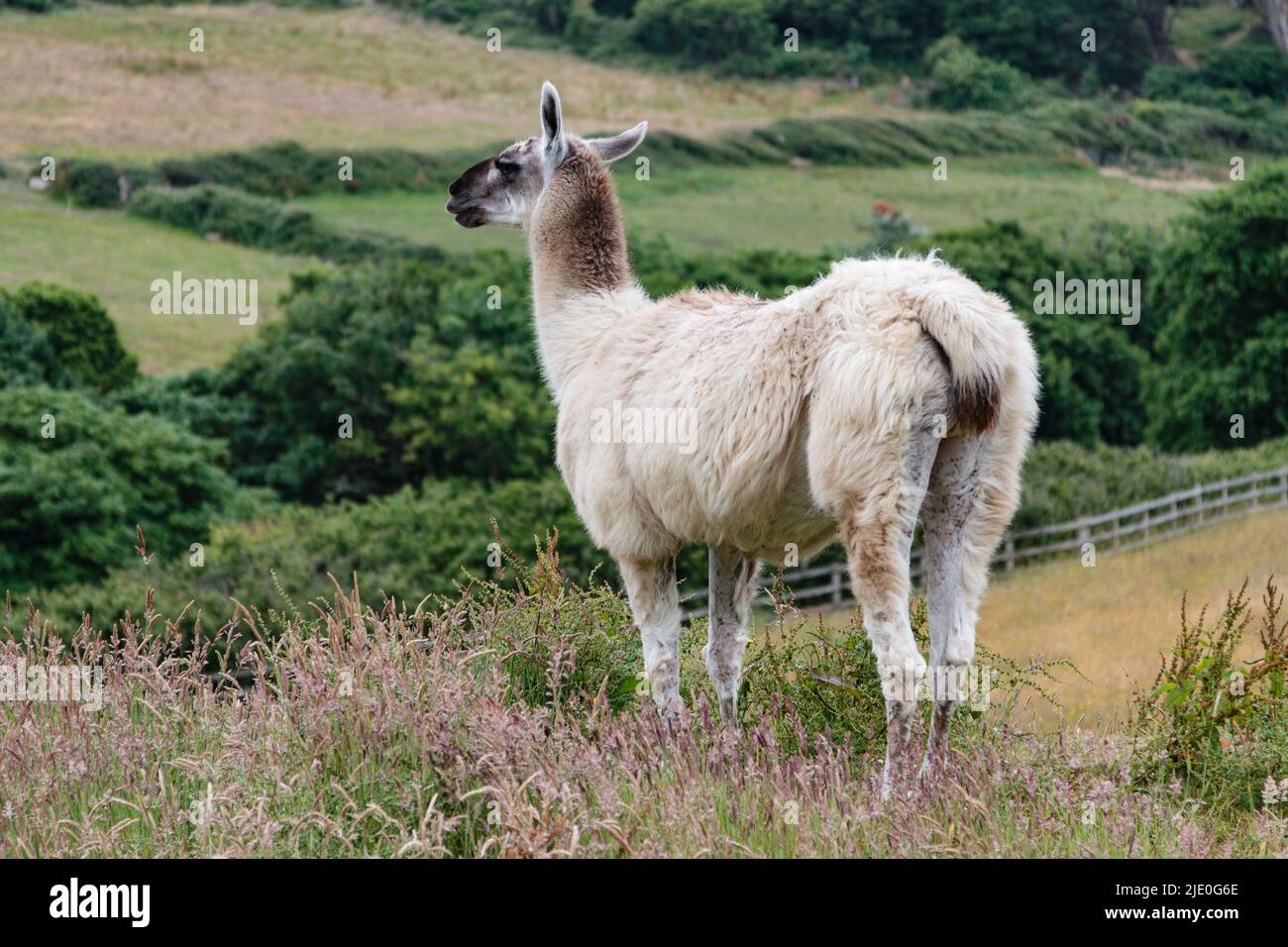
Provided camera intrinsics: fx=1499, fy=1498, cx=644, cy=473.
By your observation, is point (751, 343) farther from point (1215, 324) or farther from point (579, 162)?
point (1215, 324)

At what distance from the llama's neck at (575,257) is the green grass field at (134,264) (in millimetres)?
51268

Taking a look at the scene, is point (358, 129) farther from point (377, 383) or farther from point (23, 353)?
point (23, 353)

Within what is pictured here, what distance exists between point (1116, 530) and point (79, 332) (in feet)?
123

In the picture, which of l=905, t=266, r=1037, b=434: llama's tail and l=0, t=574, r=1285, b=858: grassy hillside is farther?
l=905, t=266, r=1037, b=434: llama's tail

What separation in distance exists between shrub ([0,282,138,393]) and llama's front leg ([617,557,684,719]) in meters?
50.1

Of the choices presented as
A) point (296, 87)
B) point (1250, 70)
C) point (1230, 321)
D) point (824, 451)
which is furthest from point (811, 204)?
point (824, 451)

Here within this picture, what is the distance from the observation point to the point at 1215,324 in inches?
2195

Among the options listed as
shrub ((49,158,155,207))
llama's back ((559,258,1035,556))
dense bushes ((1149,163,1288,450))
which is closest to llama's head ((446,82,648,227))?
llama's back ((559,258,1035,556))

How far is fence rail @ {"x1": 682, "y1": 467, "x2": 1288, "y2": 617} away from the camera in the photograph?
34938 millimetres

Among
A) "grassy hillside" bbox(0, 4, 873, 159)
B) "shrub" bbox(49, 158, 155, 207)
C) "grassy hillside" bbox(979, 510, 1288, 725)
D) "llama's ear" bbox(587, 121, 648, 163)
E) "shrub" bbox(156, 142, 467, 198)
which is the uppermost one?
"grassy hillside" bbox(0, 4, 873, 159)

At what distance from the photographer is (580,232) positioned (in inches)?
326

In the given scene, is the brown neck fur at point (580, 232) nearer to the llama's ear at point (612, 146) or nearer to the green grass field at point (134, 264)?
the llama's ear at point (612, 146)

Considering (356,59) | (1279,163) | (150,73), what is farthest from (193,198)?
(1279,163)

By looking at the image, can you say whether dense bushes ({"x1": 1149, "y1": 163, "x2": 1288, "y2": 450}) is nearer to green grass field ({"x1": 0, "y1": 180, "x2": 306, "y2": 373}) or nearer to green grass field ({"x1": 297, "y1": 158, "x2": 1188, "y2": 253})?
green grass field ({"x1": 297, "y1": 158, "x2": 1188, "y2": 253})
